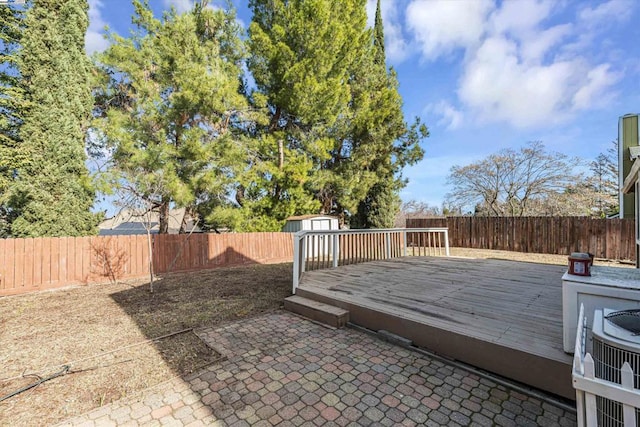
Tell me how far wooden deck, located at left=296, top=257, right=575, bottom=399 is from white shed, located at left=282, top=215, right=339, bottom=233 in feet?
19.0

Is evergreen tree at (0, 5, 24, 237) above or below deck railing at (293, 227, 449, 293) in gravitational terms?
above

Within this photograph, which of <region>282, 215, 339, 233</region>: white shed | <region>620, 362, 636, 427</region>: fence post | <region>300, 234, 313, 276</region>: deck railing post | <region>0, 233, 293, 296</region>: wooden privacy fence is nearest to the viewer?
<region>620, 362, 636, 427</region>: fence post

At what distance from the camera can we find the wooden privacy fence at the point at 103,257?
6090 millimetres

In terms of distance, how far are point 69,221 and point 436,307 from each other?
11.2 m

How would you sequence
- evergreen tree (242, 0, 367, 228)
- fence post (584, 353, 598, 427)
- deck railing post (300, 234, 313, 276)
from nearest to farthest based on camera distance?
fence post (584, 353, 598, 427), deck railing post (300, 234, 313, 276), evergreen tree (242, 0, 367, 228)

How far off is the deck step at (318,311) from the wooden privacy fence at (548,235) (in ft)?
36.9

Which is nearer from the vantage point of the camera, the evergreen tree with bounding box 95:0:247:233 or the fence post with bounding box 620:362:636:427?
the fence post with bounding box 620:362:636:427

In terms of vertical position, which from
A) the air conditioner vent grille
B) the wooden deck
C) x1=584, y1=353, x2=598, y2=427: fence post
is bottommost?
the wooden deck

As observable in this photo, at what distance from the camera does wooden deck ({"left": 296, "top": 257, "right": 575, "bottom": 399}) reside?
226 centimetres

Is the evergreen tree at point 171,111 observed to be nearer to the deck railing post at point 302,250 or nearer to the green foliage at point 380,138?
the green foliage at point 380,138

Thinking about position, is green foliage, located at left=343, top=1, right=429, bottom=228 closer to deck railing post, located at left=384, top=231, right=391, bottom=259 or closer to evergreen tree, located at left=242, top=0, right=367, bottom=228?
evergreen tree, located at left=242, top=0, right=367, bottom=228

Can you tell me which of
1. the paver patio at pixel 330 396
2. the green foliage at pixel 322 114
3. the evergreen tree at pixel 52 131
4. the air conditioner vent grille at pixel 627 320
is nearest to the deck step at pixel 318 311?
the paver patio at pixel 330 396

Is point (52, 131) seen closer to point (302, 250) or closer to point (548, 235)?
point (302, 250)

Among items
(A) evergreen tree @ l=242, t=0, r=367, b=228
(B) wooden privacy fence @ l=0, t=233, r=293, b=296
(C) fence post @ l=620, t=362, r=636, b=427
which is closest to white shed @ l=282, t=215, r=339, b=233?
(A) evergreen tree @ l=242, t=0, r=367, b=228
